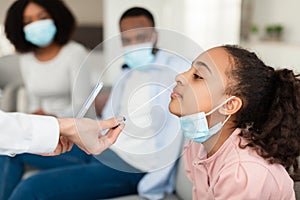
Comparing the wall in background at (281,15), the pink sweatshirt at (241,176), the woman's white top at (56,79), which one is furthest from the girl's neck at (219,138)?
the wall in background at (281,15)

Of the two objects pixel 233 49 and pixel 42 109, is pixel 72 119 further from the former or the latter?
pixel 42 109

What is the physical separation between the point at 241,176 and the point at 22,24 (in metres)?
1.35

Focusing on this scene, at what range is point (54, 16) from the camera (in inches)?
74.4

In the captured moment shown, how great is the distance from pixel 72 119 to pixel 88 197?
19.3 inches

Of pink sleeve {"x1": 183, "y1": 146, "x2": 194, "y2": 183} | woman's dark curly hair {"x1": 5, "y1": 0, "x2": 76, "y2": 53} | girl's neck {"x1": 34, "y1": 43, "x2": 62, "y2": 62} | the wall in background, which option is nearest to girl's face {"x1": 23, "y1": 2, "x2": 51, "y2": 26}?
woman's dark curly hair {"x1": 5, "y1": 0, "x2": 76, "y2": 53}

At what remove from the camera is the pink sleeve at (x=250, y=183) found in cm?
86

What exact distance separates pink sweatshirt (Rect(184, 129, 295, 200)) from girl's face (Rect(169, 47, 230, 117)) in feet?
0.39

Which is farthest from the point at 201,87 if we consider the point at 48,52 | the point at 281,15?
the point at 281,15

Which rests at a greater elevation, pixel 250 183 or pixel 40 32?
pixel 40 32

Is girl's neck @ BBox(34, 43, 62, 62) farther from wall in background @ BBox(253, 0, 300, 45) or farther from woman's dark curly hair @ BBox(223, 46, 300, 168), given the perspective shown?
wall in background @ BBox(253, 0, 300, 45)

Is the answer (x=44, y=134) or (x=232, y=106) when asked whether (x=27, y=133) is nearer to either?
(x=44, y=134)

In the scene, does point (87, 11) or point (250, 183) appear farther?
point (87, 11)

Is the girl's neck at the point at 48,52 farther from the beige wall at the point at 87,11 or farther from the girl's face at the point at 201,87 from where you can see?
the beige wall at the point at 87,11

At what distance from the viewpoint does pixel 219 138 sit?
0.99 m
